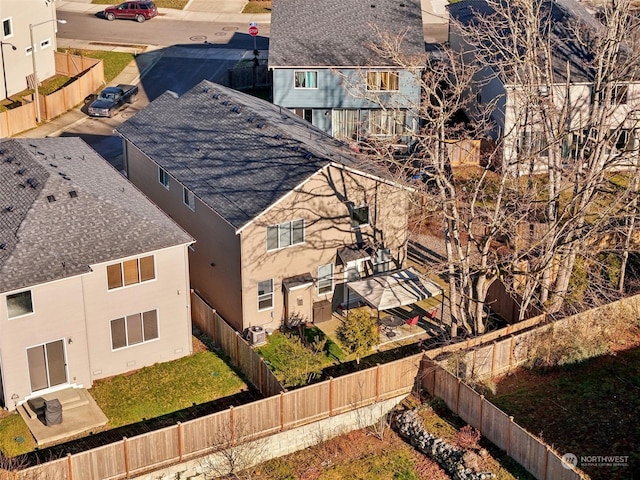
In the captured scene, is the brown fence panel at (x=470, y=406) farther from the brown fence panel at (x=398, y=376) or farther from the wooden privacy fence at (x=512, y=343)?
the brown fence panel at (x=398, y=376)

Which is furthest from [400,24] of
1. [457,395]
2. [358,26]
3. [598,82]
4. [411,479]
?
[411,479]

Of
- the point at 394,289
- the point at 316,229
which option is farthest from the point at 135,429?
the point at 394,289

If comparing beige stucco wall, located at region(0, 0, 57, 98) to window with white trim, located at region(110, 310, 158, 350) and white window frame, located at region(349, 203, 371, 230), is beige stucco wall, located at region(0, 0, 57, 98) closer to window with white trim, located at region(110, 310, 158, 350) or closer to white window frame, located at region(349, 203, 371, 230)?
window with white trim, located at region(110, 310, 158, 350)

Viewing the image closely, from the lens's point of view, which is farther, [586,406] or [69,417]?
[586,406]

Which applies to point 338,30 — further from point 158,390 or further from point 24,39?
point 158,390

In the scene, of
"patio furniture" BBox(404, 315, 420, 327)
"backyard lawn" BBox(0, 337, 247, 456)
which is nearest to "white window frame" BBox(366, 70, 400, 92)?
"patio furniture" BBox(404, 315, 420, 327)

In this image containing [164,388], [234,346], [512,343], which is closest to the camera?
[164,388]
